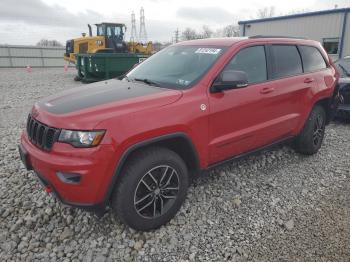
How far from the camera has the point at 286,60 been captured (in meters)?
4.05

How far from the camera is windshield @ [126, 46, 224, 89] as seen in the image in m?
3.18

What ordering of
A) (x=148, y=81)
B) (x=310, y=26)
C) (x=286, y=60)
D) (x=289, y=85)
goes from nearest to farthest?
(x=148, y=81), (x=289, y=85), (x=286, y=60), (x=310, y=26)

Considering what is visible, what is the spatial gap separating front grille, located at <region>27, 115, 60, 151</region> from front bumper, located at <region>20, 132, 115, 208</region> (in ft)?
0.23

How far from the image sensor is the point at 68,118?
247 centimetres

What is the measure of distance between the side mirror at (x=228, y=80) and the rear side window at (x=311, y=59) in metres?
1.83

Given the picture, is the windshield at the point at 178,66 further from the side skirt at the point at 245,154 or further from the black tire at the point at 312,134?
the black tire at the point at 312,134

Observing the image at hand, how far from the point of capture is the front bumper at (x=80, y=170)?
2.36 meters

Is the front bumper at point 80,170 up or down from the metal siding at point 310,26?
down

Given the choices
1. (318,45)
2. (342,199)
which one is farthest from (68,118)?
(318,45)

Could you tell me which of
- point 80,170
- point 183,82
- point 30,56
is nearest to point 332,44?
point 183,82

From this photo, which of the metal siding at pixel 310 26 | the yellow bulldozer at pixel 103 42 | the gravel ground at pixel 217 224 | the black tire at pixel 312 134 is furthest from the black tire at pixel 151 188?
the metal siding at pixel 310 26

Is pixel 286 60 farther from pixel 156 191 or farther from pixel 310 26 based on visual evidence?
pixel 310 26

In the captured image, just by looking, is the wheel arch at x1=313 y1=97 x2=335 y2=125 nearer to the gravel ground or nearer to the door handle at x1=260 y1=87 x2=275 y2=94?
the gravel ground

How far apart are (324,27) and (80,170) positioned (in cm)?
1841
